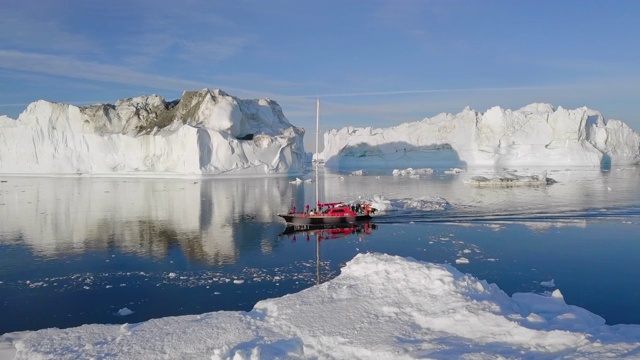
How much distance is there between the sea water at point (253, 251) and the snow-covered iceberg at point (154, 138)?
630 inches

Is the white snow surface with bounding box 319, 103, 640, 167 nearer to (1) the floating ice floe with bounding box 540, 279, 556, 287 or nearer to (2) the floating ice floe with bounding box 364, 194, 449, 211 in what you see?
(2) the floating ice floe with bounding box 364, 194, 449, 211

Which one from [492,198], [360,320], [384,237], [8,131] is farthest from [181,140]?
[360,320]

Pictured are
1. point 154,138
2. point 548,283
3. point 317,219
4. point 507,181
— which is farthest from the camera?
point 154,138

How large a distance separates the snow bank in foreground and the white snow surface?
4744 centimetres

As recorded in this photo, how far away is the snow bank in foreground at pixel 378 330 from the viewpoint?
4.81 meters

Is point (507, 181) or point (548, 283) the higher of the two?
point (507, 181)

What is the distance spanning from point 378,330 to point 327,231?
8.58 meters

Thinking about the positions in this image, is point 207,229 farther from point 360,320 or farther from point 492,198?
point 492,198

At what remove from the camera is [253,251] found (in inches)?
438

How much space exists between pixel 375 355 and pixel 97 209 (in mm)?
16137

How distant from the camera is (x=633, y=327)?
563 centimetres

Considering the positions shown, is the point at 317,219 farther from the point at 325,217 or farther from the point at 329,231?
the point at 329,231

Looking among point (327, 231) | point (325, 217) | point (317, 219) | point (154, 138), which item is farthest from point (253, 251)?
point (154, 138)

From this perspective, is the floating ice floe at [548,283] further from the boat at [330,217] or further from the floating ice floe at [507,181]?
the floating ice floe at [507,181]
